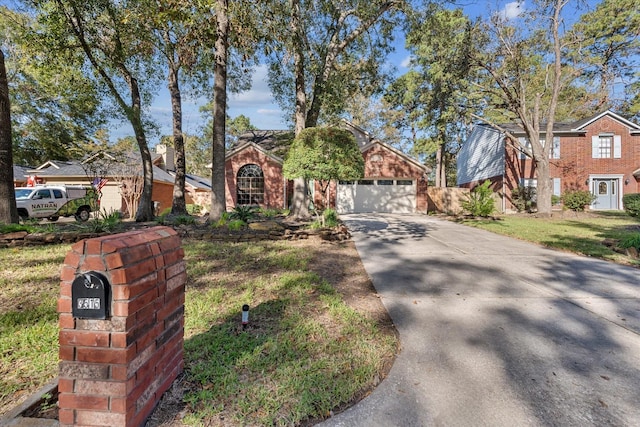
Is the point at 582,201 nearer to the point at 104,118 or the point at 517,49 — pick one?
the point at 517,49

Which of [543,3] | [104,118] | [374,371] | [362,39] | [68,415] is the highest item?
[543,3]

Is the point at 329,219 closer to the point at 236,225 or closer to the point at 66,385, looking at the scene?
the point at 236,225

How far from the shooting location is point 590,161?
765 inches

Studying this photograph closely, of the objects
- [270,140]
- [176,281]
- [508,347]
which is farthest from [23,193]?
[508,347]

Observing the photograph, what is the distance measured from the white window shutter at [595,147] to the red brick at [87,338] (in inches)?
1052

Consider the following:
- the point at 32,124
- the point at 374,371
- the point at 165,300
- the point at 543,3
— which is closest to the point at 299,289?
the point at 374,371

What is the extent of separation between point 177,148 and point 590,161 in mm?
25318

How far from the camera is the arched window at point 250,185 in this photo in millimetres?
17875

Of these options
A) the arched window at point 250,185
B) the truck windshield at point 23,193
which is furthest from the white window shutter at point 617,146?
the truck windshield at point 23,193

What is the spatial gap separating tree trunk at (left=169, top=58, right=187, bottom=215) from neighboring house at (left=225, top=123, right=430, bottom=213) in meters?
3.88

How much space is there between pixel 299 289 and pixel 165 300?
2407mm

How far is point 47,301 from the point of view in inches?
139

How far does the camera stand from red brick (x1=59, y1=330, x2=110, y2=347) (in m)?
1.46

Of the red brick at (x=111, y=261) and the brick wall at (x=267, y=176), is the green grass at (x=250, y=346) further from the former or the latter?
the brick wall at (x=267, y=176)
